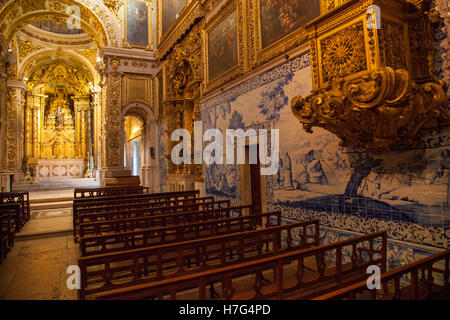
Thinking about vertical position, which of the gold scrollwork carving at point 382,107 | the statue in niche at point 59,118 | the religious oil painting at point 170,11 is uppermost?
the religious oil painting at point 170,11

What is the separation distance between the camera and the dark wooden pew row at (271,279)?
6.18 feet

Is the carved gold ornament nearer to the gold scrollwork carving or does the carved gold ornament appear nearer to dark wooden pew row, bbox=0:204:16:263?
the gold scrollwork carving

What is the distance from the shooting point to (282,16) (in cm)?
525

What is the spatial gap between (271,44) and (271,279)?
4.32 meters

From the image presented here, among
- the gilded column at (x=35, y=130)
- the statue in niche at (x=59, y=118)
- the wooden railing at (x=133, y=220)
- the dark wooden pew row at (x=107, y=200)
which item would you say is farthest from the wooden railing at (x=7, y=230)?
the statue in niche at (x=59, y=118)

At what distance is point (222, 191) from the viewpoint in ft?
23.5

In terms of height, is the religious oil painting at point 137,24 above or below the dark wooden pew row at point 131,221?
above

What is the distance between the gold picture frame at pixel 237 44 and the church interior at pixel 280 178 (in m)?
0.05

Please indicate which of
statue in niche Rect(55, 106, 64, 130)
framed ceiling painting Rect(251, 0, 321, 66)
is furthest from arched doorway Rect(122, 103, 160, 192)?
statue in niche Rect(55, 106, 64, 130)

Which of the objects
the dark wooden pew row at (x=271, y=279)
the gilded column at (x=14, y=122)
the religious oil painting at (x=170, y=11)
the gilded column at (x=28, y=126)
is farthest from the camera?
the gilded column at (x=28, y=126)

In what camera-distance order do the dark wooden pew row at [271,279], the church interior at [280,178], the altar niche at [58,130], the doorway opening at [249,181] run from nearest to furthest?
1. the dark wooden pew row at [271,279]
2. the church interior at [280,178]
3. the doorway opening at [249,181]
4. the altar niche at [58,130]

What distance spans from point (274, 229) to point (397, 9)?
279 centimetres

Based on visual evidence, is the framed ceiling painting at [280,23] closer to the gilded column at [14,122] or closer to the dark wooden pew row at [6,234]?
the dark wooden pew row at [6,234]

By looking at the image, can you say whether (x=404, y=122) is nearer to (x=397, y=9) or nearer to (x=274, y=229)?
(x=397, y=9)
